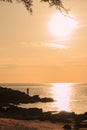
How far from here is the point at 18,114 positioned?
52.4 m

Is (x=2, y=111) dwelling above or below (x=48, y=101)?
below

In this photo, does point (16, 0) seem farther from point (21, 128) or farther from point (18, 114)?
point (18, 114)

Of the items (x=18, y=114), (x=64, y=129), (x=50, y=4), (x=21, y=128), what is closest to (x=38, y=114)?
(x=18, y=114)

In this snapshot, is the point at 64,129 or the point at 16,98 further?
the point at 16,98

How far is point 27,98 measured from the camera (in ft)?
331

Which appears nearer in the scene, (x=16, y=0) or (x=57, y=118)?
(x=16, y=0)

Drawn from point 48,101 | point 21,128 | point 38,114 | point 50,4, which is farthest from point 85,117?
point 48,101

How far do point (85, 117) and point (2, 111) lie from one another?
10.9m

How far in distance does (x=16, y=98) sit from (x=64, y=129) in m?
52.7

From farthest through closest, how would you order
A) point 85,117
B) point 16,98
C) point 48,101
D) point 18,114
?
point 48,101 → point 16,98 → point 18,114 → point 85,117

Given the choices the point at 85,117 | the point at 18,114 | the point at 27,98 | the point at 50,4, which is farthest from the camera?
the point at 27,98

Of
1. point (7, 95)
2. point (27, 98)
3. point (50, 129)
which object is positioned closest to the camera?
point (50, 129)

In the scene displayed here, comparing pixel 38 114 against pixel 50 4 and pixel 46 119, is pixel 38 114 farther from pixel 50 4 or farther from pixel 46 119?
pixel 50 4

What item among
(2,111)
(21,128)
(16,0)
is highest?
(16,0)
